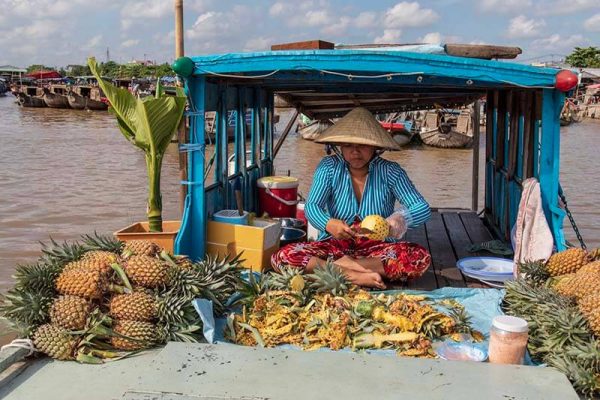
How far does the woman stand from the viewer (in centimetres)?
484

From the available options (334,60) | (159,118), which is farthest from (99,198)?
(334,60)

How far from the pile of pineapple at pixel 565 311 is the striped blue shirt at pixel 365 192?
111 centimetres

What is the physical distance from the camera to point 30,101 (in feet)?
147

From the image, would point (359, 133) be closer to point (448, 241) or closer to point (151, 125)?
point (151, 125)

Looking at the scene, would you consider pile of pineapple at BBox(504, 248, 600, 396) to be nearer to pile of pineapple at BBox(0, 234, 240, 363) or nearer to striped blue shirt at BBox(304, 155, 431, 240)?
striped blue shirt at BBox(304, 155, 431, 240)

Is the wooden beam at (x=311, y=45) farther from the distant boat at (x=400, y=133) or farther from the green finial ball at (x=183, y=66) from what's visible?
the distant boat at (x=400, y=133)

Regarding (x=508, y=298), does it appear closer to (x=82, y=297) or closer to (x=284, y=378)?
(x=284, y=378)

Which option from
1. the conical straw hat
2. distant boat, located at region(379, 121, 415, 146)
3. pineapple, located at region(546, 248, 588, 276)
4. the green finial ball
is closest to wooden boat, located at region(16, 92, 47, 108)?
distant boat, located at region(379, 121, 415, 146)

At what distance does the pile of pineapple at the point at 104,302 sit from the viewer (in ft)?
11.7

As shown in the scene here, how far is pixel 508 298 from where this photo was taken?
4.11m

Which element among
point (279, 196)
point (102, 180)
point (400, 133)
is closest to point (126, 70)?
point (400, 133)

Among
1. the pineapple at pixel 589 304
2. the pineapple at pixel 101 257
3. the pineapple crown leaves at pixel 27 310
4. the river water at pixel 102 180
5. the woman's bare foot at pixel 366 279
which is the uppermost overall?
the pineapple at pixel 101 257

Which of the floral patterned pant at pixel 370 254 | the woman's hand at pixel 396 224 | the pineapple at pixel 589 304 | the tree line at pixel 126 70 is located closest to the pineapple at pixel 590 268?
the pineapple at pixel 589 304

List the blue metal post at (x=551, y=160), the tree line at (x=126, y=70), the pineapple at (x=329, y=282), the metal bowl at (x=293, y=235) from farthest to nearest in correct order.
A: the tree line at (x=126, y=70), the metal bowl at (x=293, y=235), the blue metal post at (x=551, y=160), the pineapple at (x=329, y=282)
